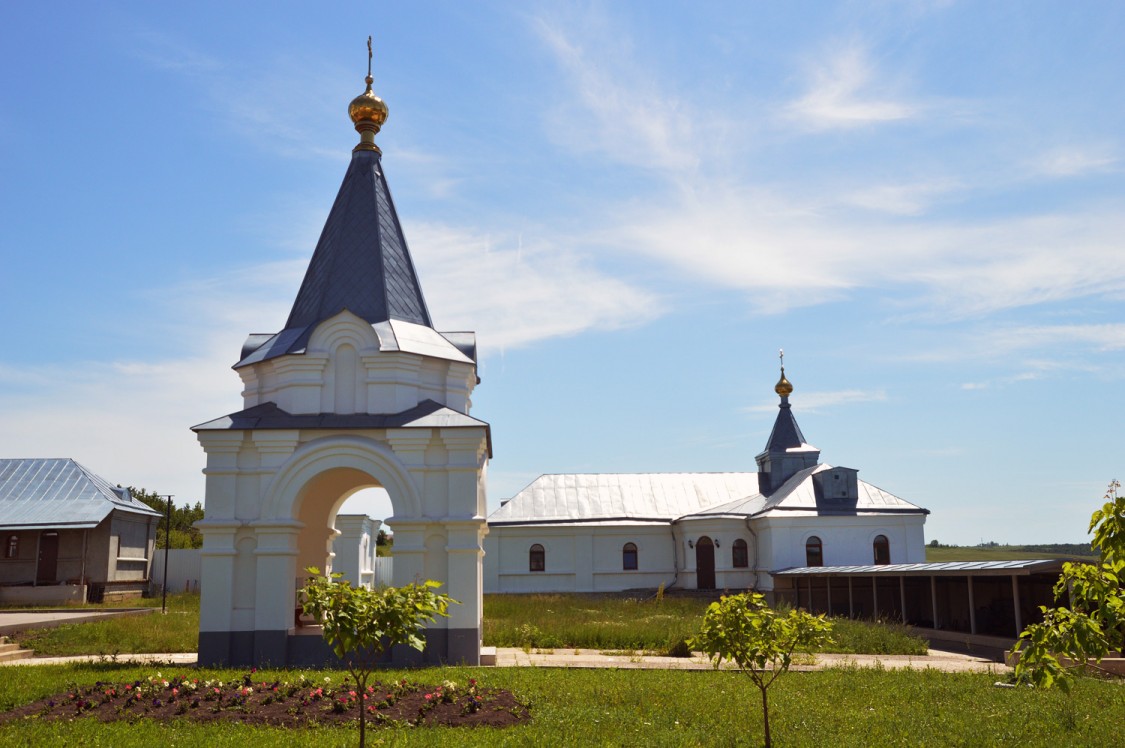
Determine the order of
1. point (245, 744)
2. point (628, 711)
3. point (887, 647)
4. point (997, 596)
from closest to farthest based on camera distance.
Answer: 1. point (245, 744)
2. point (628, 711)
3. point (887, 647)
4. point (997, 596)

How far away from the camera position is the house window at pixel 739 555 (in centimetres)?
3488

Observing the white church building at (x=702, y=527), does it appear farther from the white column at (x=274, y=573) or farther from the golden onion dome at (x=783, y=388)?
the white column at (x=274, y=573)

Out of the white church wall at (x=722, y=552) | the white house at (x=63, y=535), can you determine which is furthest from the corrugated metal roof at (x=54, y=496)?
the white church wall at (x=722, y=552)

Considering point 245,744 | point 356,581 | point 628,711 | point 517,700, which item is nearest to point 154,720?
point 245,744

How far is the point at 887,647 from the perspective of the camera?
18.3 metres

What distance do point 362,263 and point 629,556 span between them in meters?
22.9

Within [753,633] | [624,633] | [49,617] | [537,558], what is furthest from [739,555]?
[753,633]

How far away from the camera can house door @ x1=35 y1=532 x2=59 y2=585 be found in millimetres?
30391

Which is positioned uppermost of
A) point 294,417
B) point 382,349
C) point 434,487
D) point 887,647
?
point 382,349

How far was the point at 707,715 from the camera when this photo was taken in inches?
412

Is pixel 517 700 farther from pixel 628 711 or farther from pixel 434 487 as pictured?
pixel 434 487

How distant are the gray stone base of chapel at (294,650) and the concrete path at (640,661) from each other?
2.05 feet

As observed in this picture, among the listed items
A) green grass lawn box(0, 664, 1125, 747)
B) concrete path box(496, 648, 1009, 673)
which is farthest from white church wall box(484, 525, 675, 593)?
green grass lawn box(0, 664, 1125, 747)

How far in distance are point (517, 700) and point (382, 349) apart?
7.12 meters
